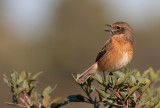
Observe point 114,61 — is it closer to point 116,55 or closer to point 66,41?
point 116,55

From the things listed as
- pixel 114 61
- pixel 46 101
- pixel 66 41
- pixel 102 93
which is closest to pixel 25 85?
pixel 46 101

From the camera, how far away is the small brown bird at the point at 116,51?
778 centimetres

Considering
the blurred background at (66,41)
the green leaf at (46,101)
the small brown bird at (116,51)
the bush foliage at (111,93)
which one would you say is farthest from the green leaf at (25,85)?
the blurred background at (66,41)

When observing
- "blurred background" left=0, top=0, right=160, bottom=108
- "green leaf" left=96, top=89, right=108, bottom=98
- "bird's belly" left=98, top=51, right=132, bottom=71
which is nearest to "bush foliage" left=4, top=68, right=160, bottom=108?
"green leaf" left=96, top=89, right=108, bottom=98

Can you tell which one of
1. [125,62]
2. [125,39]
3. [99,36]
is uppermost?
[99,36]

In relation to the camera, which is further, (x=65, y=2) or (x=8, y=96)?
(x=65, y=2)

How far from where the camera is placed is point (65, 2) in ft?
135

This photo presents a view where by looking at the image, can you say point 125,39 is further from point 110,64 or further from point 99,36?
point 99,36

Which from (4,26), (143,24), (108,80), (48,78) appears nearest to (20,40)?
(4,26)

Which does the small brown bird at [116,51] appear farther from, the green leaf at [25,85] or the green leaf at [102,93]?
the green leaf at [102,93]

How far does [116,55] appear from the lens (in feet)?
25.9

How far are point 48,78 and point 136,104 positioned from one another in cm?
2753

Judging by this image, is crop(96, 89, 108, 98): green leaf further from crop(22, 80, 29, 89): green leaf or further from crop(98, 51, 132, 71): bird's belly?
crop(98, 51, 132, 71): bird's belly

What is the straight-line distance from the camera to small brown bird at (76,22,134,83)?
25.5 ft
